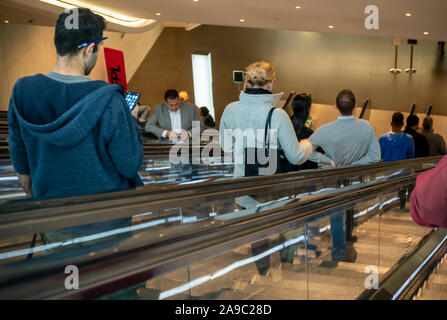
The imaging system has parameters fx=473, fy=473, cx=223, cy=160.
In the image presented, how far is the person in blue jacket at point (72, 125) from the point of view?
1.93m

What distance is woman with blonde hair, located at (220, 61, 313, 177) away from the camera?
3176 millimetres

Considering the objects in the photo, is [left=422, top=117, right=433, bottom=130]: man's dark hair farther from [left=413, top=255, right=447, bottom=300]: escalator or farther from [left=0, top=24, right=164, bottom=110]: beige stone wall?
[left=0, top=24, right=164, bottom=110]: beige stone wall

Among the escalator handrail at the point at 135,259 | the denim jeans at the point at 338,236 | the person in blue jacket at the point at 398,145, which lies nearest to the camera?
the escalator handrail at the point at 135,259

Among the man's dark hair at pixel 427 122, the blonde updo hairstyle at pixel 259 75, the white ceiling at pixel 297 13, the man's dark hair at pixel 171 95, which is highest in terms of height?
the white ceiling at pixel 297 13

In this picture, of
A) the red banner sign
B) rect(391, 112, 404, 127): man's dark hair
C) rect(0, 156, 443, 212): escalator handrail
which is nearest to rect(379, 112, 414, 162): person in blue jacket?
rect(391, 112, 404, 127): man's dark hair

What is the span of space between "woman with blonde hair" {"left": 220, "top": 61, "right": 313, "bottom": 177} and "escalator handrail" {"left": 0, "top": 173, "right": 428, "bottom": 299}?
99cm

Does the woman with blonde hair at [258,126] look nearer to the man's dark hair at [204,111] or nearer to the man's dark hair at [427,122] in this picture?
the man's dark hair at [427,122]

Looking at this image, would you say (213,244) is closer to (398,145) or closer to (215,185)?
(215,185)

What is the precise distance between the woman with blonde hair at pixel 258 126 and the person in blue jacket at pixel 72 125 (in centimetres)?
131

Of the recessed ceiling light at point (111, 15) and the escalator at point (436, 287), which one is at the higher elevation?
the recessed ceiling light at point (111, 15)

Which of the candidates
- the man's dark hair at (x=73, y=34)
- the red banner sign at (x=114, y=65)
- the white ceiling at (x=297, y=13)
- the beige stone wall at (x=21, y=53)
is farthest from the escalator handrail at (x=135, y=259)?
the beige stone wall at (x=21, y=53)

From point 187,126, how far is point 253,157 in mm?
3868

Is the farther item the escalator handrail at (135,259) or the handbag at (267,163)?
the handbag at (267,163)

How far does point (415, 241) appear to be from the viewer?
4.43 meters
